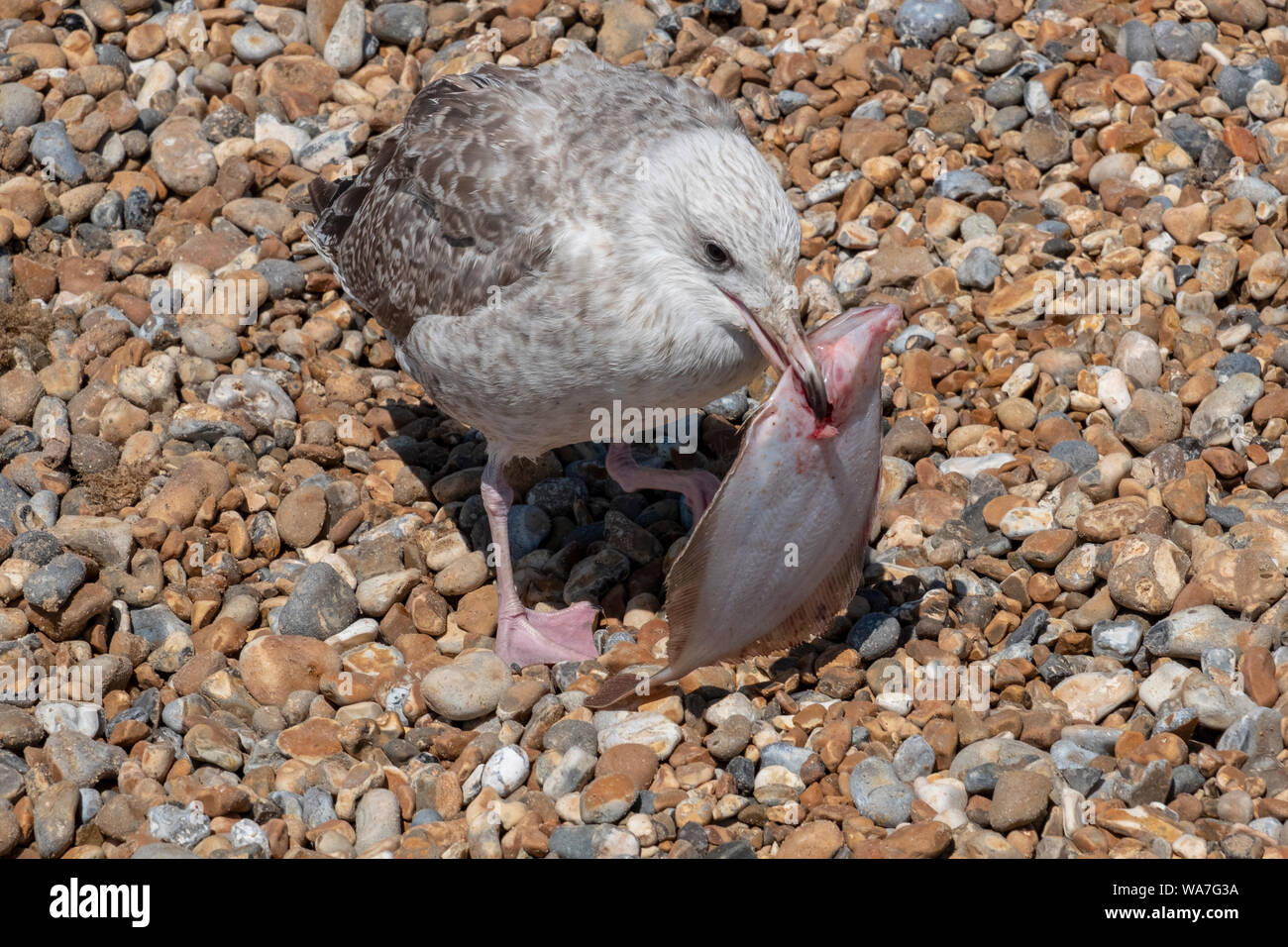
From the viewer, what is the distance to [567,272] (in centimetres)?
481

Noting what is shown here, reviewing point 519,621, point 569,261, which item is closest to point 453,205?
point 569,261

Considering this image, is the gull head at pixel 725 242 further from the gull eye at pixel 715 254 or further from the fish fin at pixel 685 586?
the fish fin at pixel 685 586

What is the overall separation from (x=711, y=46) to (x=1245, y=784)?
526cm

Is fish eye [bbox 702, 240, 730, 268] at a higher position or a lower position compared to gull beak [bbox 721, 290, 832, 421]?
higher

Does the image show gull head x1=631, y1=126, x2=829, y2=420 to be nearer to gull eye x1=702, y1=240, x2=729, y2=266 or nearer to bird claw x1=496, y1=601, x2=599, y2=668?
gull eye x1=702, y1=240, x2=729, y2=266

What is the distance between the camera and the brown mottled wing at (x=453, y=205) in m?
5.07

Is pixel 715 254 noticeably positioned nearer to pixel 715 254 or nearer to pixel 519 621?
pixel 715 254

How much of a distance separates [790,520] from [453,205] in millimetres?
1824

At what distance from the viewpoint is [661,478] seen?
604cm

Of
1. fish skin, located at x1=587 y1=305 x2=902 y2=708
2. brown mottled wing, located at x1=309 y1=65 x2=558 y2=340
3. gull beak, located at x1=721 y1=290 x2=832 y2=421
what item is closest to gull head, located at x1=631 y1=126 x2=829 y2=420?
gull beak, located at x1=721 y1=290 x2=832 y2=421

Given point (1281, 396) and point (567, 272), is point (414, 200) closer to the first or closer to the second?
point (567, 272)

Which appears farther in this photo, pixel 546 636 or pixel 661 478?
pixel 661 478

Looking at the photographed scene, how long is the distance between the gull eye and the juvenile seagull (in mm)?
12

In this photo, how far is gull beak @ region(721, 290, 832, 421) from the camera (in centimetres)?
444
